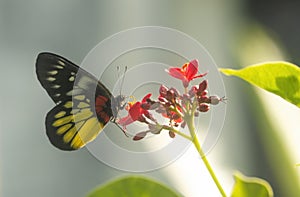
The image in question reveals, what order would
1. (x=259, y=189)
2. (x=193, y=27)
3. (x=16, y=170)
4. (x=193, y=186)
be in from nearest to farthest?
(x=259, y=189)
(x=193, y=186)
(x=16, y=170)
(x=193, y=27)

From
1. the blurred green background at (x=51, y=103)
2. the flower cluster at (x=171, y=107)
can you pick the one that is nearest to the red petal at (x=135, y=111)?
the flower cluster at (x=171, y=107)

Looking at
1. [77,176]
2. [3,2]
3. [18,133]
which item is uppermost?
[3,2]

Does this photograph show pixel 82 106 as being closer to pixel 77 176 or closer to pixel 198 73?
pixel 198 73

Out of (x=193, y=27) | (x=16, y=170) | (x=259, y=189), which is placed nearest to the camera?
(x=259, y=189)

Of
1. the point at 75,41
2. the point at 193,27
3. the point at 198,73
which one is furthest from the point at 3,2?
the point at 198,73

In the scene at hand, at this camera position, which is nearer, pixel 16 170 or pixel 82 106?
pixel 82 106

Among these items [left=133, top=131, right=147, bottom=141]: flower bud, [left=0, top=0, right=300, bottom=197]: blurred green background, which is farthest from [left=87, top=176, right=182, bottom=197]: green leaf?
[left=0, top=0, right=300, bottom=197]: blurred green background

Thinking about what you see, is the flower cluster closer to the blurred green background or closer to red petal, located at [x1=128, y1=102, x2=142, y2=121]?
red petal, located at [x1=128, y1=102, x2=142, y2=121]

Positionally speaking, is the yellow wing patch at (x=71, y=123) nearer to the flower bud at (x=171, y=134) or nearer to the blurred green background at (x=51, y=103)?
the flower bud at (x=171, y=134)

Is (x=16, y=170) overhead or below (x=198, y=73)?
below
